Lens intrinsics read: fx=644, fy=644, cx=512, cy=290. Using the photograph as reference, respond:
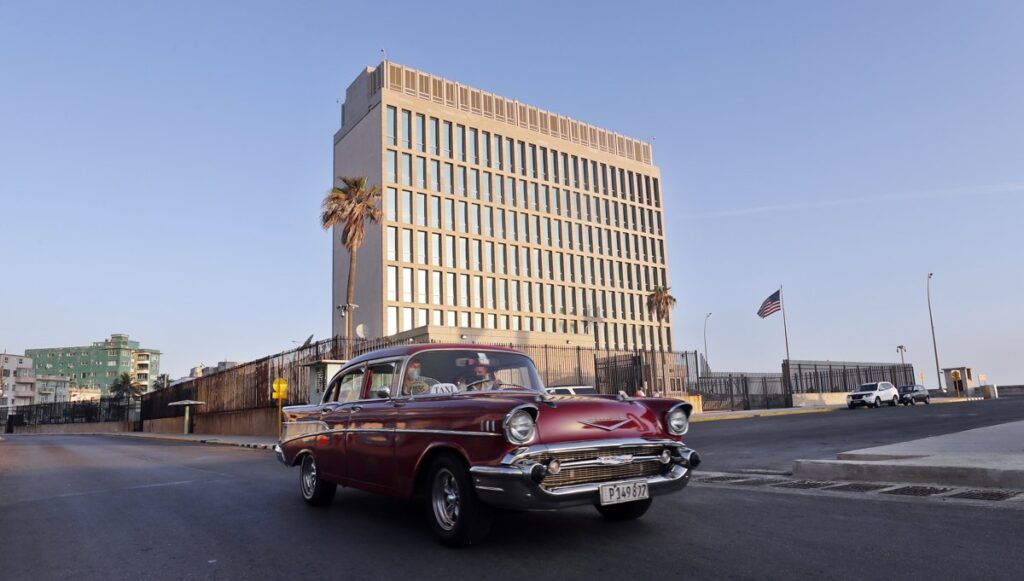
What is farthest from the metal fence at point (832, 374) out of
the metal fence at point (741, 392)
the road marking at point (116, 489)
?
the road marking at point (116, 489)

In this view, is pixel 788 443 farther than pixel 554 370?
No

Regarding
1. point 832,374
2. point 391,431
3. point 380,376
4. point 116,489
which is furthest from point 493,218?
point 391,431

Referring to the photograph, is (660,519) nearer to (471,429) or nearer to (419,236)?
(471,429)

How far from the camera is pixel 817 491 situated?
7398 millimetres

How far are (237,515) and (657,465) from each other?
4.50 metres

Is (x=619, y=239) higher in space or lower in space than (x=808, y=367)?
higher

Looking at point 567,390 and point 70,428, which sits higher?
point 567,390

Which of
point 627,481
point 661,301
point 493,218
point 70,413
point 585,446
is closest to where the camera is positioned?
point 585,446

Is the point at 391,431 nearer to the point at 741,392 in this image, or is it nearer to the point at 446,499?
the point at 446,499

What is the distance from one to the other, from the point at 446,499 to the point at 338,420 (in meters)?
2.31

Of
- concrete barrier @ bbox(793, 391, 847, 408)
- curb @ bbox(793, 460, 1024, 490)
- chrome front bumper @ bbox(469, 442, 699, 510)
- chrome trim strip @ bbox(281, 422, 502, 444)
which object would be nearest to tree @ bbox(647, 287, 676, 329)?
concrete barrier @ bbox(793, 391, 847, 408)

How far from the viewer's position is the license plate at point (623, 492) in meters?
4.73

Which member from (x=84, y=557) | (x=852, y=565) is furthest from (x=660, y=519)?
(x=84, y=557)

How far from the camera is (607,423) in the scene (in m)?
5.01
